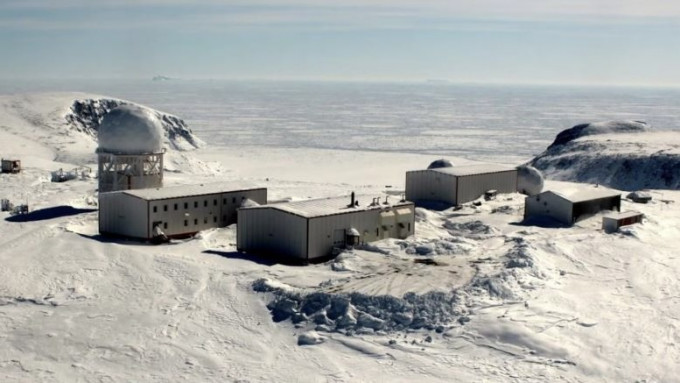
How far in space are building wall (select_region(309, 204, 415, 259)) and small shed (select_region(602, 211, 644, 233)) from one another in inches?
428

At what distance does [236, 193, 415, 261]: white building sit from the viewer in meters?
38.4

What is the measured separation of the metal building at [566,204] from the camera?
1908 inches

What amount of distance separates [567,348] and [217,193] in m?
24.2

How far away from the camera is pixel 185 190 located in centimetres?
4622

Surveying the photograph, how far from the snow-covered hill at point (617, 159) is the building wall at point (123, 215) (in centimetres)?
4964

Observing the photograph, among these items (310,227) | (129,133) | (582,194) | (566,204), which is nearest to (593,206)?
(582,194)

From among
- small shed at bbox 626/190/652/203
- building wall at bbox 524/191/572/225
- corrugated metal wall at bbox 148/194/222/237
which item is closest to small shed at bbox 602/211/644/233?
building wall at bbox 524/191/572/225

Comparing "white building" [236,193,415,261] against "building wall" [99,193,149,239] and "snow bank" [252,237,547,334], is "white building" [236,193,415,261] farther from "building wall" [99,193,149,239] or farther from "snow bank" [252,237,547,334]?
"building wall" [99,193,149,239]

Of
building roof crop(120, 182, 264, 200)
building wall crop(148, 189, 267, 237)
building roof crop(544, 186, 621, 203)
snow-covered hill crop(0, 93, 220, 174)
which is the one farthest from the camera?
snow-covered hill crop(0, 93, 220, 174)

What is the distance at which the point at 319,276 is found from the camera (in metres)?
34.8

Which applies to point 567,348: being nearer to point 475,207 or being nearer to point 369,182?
point 475,207

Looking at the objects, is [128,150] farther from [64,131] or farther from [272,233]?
[64,131]

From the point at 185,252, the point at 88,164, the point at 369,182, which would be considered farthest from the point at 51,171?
the point at 185,252

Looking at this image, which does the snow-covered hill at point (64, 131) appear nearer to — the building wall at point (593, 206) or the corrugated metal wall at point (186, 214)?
the corrugated metal wall at point (186, 214)
